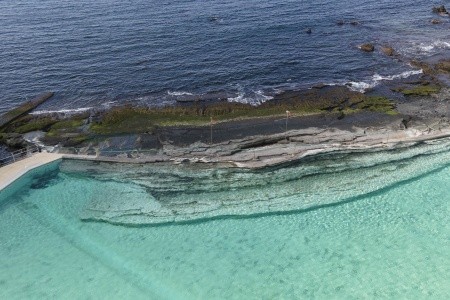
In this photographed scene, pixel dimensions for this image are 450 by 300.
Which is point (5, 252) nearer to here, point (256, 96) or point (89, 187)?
point (89, 187)

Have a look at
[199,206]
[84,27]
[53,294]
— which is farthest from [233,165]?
[84,27]

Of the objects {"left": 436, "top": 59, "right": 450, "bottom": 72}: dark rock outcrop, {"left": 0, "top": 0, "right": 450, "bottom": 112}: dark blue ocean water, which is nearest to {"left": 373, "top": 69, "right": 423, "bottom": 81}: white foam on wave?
{"left": 0, "top": 0, "right": 450, "bottom": 112}: dark blue ocean water

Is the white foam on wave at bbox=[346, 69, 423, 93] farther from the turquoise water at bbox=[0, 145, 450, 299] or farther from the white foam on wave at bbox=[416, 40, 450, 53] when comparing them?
the turquoise water at bbox=[0, 145, 450, 299]

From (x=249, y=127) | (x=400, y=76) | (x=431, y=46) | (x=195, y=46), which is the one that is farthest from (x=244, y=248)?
(x=431, y=46)

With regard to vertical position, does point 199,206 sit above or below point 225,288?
above

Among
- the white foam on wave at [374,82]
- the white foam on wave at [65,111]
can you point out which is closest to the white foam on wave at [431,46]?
the white foam on wave at [374,82]

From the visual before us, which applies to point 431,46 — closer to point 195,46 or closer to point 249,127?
point 195,46

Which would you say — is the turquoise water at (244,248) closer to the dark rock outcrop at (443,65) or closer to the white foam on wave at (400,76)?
the white foam on wave at (400,76)
